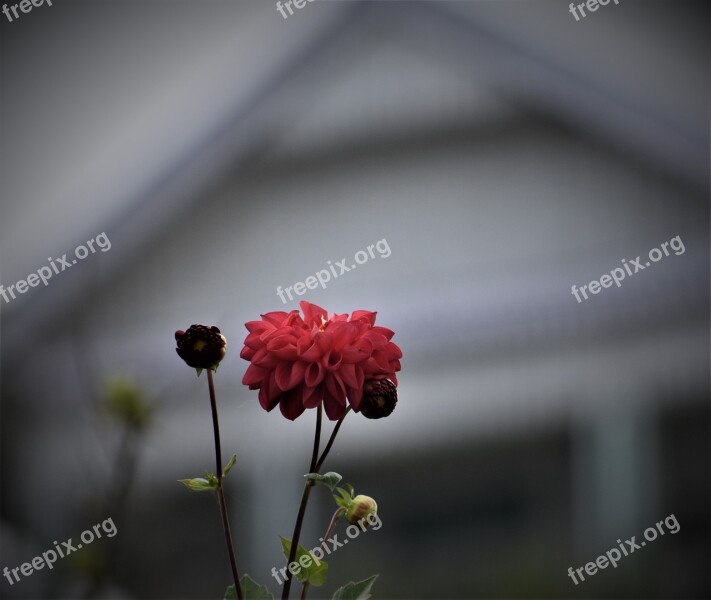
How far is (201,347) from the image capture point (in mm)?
450

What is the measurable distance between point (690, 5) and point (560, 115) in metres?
0.32

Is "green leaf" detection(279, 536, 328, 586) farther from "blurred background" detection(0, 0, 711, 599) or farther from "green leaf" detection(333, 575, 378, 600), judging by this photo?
"blurred background" detection(0, 0, 711, 599)

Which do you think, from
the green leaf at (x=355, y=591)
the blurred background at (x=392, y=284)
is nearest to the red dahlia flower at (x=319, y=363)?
the green leaf at (x=355, y=591)

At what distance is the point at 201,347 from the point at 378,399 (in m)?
0.11

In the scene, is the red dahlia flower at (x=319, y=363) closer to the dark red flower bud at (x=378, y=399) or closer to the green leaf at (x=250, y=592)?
the dark red flower bud at (x=378, y=399)

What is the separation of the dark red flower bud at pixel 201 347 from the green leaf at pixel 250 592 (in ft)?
0.46

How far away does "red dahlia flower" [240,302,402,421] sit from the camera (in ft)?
1.43

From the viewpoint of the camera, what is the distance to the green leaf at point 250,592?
480mm

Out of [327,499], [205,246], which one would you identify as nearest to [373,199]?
[205,246]

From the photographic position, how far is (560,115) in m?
1.65

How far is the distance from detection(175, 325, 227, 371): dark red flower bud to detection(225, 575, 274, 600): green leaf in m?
0.14

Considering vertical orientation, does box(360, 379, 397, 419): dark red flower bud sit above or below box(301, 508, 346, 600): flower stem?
above

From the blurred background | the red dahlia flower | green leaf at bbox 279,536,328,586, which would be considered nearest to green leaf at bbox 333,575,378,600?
green leaf at bbox 279,536,328,586

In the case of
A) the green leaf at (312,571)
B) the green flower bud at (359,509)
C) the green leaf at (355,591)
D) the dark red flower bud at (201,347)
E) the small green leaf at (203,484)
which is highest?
the dark red flower bud at (201,347)
